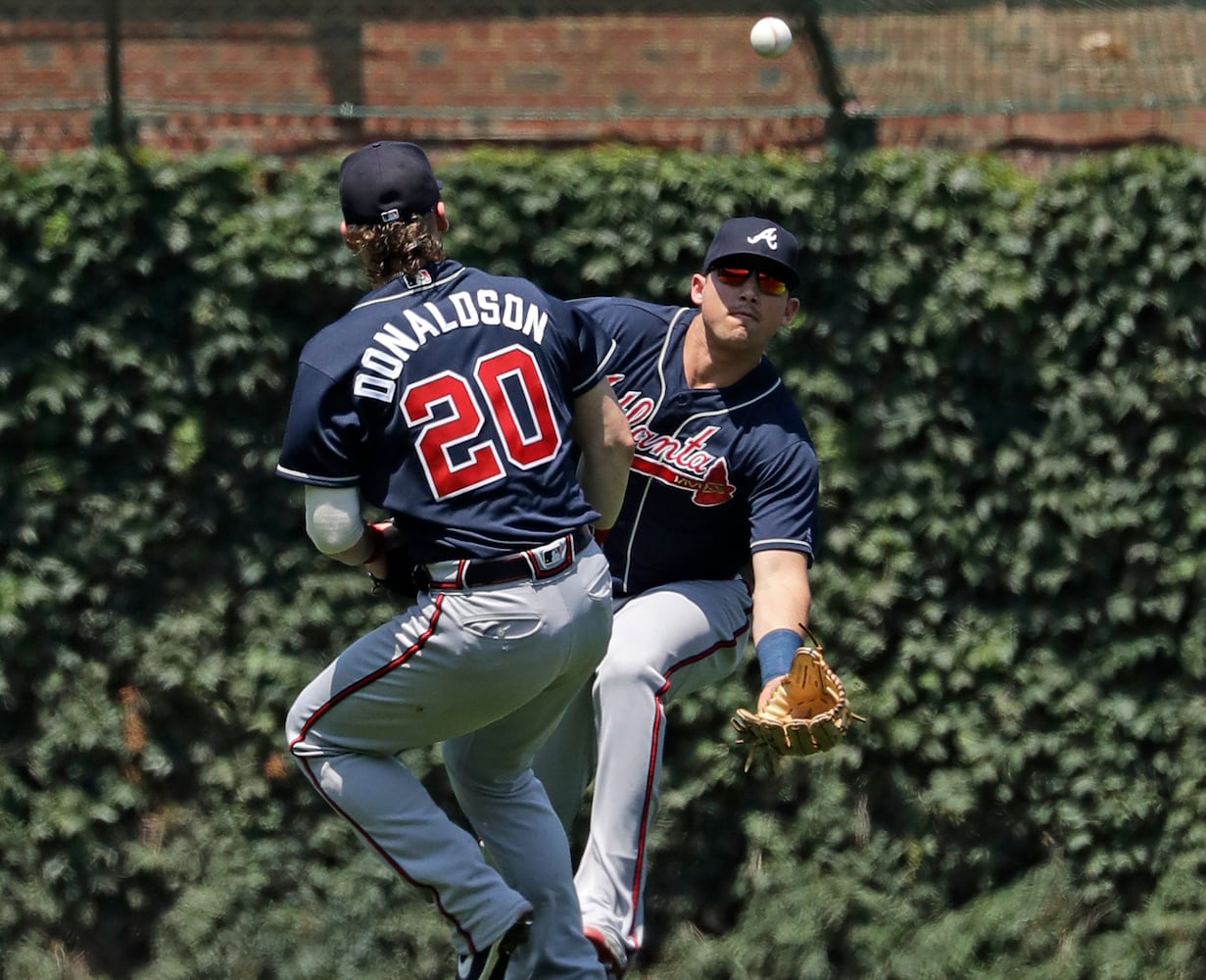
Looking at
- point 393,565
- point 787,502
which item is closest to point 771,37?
point 787,502

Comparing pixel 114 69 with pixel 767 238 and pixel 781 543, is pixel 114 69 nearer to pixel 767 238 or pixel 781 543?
pixel 767 238

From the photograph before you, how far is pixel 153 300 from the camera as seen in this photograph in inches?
262

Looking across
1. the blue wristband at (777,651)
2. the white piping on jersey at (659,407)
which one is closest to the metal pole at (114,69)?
the white piping on jersey at (659,407)

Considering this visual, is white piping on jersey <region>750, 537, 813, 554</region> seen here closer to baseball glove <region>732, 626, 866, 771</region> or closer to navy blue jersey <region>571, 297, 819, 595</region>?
navy blue jersey <region>571, 297, 819, 595</region>

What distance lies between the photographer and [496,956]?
378 centimetres

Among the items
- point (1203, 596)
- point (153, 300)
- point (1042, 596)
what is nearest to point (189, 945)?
point (153, 300)

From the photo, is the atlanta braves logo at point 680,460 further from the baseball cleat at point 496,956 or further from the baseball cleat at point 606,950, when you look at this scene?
the baseball cleat at point 496,956

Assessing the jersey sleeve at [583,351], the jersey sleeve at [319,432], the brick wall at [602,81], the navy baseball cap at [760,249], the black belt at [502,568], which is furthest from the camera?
the brick wall at [602,81]

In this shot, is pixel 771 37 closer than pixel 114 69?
Yes

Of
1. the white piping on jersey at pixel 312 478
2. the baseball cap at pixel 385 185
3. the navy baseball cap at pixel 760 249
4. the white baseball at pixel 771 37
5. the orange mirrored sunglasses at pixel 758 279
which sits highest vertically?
the white baseball at pixel 771 37

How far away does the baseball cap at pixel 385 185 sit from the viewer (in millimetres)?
3459

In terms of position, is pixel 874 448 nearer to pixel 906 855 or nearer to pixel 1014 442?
pixel 1014 442

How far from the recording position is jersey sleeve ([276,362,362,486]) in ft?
11.1

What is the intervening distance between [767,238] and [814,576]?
2.90 meters
